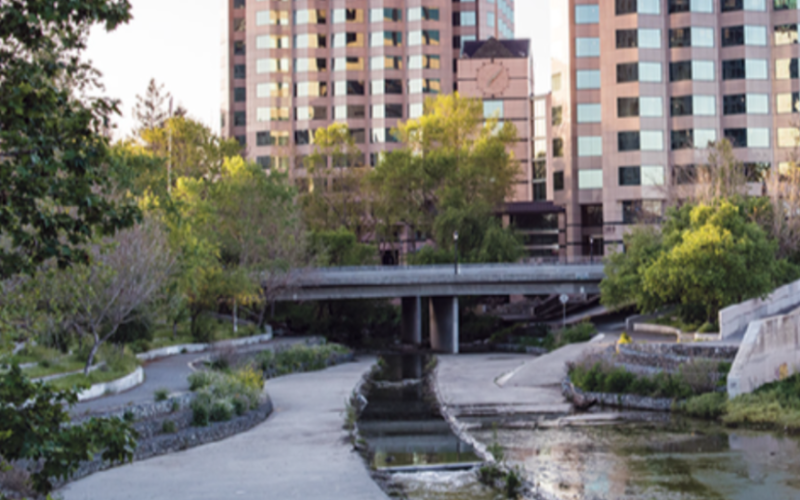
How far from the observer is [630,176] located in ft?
300

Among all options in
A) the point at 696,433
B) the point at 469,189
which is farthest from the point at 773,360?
the point at 469,189

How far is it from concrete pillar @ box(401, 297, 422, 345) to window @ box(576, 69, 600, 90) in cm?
3286

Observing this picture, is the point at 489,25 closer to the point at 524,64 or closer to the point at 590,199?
the point at 524,64

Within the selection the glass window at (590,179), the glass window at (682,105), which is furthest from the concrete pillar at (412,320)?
the glass window at (682,105)

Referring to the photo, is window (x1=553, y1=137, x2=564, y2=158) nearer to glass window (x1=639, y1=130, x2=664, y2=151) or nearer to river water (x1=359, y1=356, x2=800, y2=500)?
glass window (x1=639, y1=130, x2=664, y2=151)

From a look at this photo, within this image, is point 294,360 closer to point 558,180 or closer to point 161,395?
point 161,395

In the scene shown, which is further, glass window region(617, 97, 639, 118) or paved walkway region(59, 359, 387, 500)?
glass window region(617, 97, 639, 118)

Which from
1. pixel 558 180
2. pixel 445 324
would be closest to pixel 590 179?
pixel 558 180

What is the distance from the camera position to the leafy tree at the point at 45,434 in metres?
7.88

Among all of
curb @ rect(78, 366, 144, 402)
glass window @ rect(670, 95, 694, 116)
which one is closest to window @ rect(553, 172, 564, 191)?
glass window @ rect(670, 95, 694, 116)

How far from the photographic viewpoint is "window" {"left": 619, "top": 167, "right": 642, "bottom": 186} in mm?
91312

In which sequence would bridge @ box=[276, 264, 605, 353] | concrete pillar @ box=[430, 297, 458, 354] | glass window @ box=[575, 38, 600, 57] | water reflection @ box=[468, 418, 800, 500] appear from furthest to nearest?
glass window @ box=[575, 38, 600, 57], concrete pillar @ box=[430, 297, 458, 354], bridge @ box=[276, 264, 605, 353], water reflection @ box=[468, 418, 800, 500]

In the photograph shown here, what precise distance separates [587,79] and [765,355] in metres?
64.0

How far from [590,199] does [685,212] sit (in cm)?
4463
